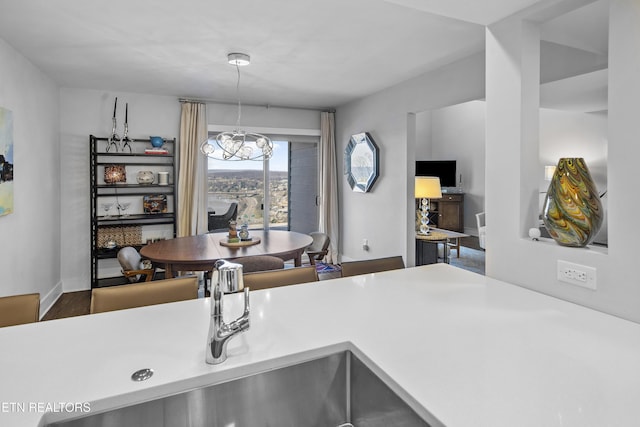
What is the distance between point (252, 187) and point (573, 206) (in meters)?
4.77

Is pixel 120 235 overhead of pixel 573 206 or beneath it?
beneath

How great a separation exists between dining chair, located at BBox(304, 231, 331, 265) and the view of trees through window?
1.58 m

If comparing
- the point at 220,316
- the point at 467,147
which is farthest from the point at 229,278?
the point at 467,147

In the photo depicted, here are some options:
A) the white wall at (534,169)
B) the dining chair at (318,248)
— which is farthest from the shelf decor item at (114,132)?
the white wall at (534,169)

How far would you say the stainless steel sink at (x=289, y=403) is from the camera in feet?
3.04

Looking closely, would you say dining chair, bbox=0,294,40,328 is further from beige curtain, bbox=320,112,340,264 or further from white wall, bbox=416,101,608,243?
white wall, bbox=416,101,608,243

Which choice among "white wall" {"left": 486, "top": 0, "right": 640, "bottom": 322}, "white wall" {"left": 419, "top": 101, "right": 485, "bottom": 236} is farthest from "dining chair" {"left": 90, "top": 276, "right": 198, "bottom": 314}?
"white wall" {"left": 419, "top": 101, "right": 485, "bottom": 236}

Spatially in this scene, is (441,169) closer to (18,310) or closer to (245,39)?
(245,39)

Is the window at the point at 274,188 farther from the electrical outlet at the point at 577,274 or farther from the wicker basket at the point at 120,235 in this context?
the electrical outlet at the point at 577,274

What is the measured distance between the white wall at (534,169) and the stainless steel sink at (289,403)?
995mm

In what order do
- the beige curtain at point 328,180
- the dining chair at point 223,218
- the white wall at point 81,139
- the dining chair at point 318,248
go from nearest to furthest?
the dining chair at point 318,248, the white wall at point 81,139, the dining chair at point 223,218, the beige curtain at point 328,180

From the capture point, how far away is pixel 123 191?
4.84m

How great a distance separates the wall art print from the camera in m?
2.77

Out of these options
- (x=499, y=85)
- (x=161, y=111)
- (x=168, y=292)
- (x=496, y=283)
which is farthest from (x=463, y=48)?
(x=161, y=111)
